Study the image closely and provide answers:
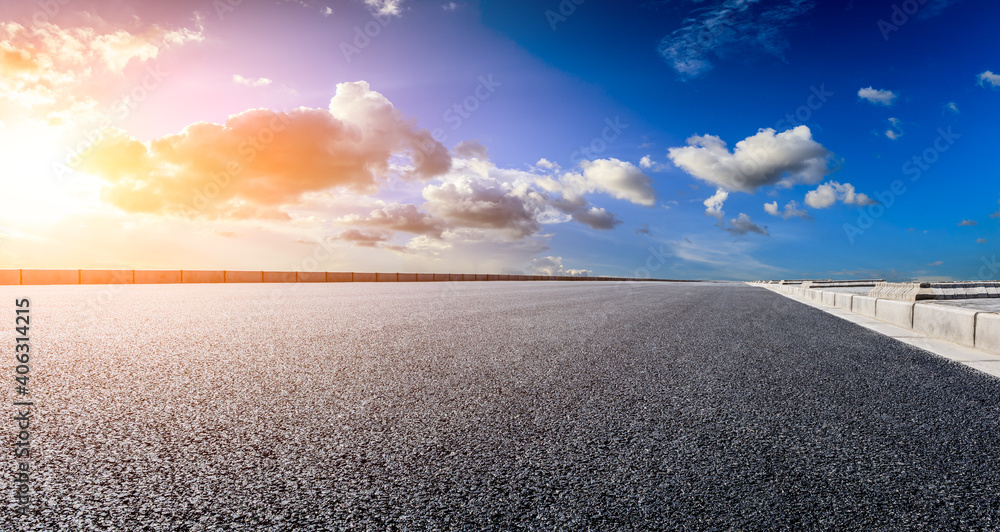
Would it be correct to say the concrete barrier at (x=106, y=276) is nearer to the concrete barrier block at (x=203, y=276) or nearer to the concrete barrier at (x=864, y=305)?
the concrete barrier block at (x=203, y=276)

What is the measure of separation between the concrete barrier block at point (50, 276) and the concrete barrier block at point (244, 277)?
8.41 meters

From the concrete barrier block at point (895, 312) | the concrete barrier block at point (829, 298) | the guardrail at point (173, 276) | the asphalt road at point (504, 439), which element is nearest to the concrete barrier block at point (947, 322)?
the concrete barrier block at point (895, 312)

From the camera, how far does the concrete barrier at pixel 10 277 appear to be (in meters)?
25.3

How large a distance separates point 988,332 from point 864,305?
5986 mm

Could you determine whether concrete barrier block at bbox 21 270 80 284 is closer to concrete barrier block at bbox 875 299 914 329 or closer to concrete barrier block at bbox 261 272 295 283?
concrete barrier block at bbox 261 272 295 283

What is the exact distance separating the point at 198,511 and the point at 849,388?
4.27 m

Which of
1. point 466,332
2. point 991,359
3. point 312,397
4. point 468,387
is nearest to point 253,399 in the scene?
point 312,397

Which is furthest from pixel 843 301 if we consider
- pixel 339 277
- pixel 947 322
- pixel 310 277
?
pixel 339 277

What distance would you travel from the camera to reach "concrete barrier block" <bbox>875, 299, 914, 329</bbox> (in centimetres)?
Result: 880

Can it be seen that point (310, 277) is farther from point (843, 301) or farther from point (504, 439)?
point (504, 439)

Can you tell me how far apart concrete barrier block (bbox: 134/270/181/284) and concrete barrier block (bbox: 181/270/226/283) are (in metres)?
0.41

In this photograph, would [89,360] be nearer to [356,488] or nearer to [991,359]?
[356,488]

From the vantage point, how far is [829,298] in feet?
51.9

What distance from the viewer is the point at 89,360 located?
5125 mm
